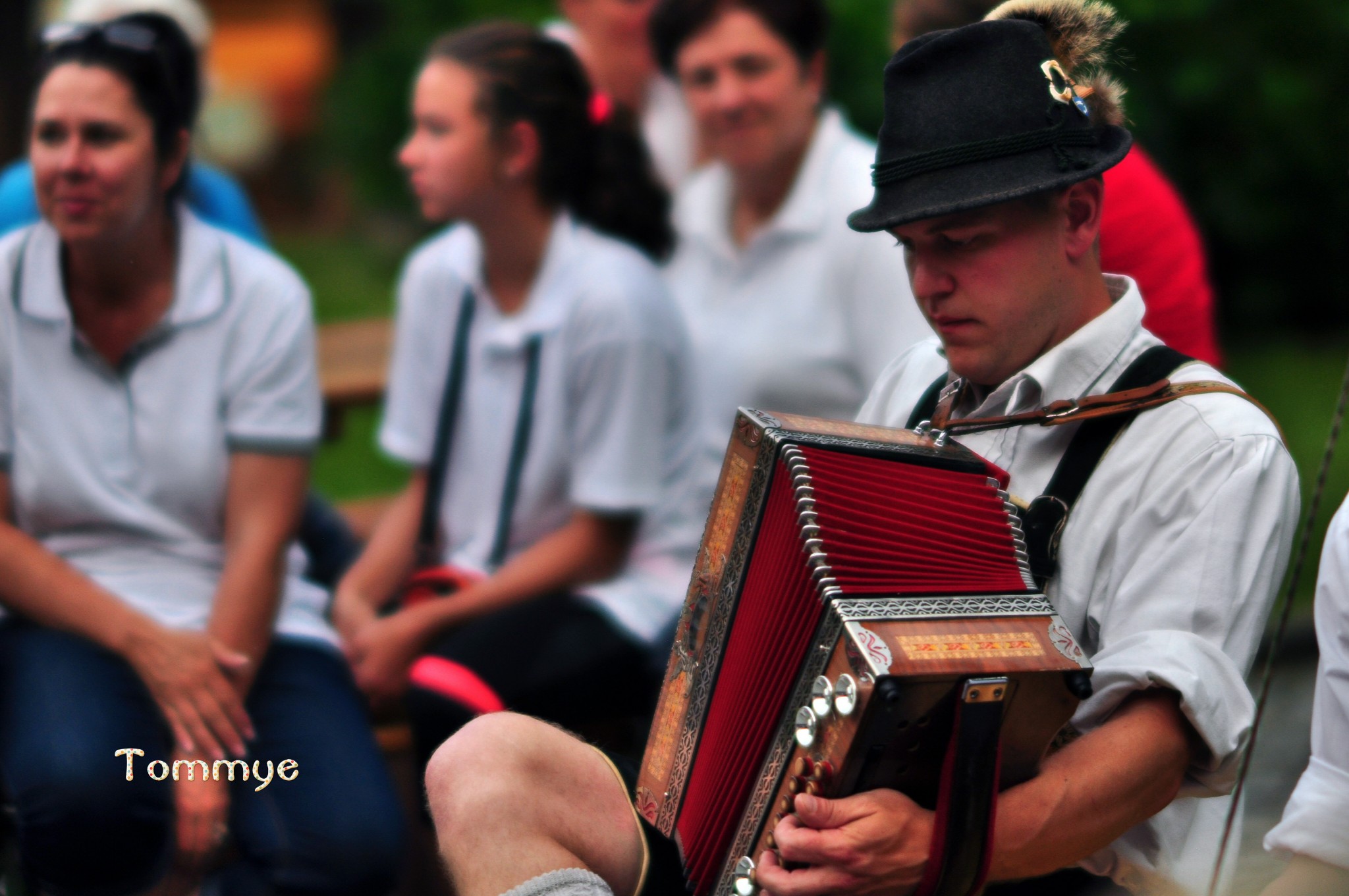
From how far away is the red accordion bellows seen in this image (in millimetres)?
1785

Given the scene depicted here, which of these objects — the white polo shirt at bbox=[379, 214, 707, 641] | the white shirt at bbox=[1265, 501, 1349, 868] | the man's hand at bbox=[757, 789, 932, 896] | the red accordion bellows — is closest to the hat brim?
the red accordion bellows

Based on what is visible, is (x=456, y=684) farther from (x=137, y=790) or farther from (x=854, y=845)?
(x=854, y=845)

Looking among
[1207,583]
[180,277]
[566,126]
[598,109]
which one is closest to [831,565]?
[1207,583]

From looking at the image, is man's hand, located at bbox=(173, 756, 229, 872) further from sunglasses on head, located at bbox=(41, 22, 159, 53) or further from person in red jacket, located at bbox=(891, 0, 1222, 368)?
person in red jacket, located at bbox=(891, 0, 1222, 368)

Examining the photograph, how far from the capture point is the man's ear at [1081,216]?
2027mm

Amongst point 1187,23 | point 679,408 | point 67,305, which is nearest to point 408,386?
point 679,408

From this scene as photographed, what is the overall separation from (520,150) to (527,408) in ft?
1.93

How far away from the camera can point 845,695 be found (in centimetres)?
168

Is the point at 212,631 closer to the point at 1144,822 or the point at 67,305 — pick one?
the point at 67,305

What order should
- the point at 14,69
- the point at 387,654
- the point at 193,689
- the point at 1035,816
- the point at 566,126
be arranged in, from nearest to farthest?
the point at 1035,816
the point at 193,689
the point at 387,654
the point at 566,126
the point at 14,69

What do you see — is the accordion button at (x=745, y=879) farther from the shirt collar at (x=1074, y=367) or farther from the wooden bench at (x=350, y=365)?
the wooden bench at (x=350, y=365)

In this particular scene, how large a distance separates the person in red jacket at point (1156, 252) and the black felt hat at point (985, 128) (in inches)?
33.4

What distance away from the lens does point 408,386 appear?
343 cm

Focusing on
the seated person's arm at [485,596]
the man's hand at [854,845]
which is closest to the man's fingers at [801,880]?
the man's hand at [854,845]
